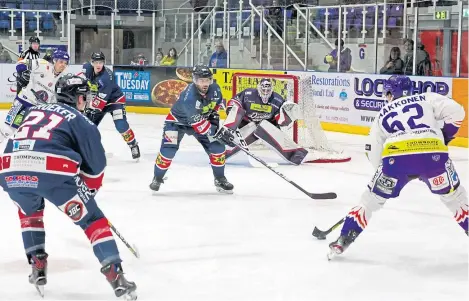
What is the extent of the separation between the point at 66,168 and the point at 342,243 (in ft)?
5.05

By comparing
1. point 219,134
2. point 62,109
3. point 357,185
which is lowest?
point 357,185

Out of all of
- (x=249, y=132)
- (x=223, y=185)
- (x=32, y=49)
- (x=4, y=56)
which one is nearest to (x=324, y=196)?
(x=223, y=185)

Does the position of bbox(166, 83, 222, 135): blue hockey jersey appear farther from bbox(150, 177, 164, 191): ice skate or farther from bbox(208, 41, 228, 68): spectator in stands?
bbox(208, 41, 228, 68): spectator in stands

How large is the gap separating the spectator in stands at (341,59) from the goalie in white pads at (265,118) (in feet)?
9.23

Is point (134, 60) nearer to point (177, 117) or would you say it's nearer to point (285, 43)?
point (285, 43)

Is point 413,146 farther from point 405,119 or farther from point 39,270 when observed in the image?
point 39,270

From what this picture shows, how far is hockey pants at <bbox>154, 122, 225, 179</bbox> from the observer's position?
610 cm

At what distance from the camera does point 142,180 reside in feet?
22.4

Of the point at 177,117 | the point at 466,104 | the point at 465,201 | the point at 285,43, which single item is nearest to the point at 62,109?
the point at 465,201

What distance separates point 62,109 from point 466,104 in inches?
260

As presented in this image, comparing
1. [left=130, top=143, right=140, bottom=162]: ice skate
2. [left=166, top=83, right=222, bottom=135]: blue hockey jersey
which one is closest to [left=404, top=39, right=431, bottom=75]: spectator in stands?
[left=130, top=143, right=140, bottom=162]: ice skate

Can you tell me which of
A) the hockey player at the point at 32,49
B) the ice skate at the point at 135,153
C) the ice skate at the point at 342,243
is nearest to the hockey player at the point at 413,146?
the ice skate at the point at 342,243

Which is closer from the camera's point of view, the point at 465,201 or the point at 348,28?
the point at 465,201

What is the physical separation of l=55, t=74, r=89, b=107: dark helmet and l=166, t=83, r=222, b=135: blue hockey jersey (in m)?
2.72
